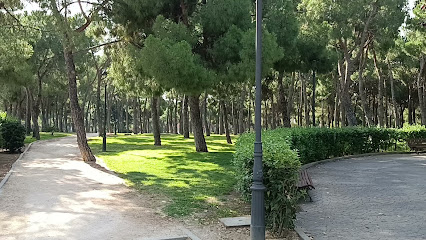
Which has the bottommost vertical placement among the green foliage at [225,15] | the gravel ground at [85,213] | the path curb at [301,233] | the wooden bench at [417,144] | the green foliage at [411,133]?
the path curb at [301,233]

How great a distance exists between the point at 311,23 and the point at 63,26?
1483cm

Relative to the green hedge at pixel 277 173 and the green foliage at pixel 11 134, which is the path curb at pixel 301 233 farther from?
the green foliage at pixel 11 134

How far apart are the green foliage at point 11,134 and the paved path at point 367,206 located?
675 inches

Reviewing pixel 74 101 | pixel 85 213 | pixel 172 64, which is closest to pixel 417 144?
pixel 172 64

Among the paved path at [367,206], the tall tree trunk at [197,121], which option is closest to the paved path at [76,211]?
the paved path at [367,206]

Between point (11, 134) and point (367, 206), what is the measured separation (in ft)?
67.8

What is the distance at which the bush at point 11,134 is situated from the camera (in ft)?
75.5

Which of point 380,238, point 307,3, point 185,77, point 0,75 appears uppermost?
point 307,3

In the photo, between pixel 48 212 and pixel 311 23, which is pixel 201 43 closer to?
pixel 311 23

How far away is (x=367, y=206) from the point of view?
889 cm

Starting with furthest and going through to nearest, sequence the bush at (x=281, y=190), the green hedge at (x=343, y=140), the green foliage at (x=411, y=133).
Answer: the green foliage at (x=411, y=133) < the green hedge at (x=343, y=140) < the bush at (x=281, y=190)

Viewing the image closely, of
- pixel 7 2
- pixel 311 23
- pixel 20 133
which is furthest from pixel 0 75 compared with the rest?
pixel 311 23

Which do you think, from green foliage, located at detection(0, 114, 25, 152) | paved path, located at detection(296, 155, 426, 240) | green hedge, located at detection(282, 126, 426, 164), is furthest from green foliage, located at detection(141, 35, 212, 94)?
green foliage, located at detection(0, 114, 25, 152)

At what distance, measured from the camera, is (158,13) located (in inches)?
714
